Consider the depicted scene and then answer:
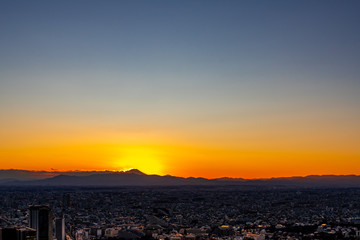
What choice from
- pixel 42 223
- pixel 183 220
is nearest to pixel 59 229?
pixel 42 223

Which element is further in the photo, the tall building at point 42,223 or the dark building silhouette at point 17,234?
→ the tall building at point 42,223

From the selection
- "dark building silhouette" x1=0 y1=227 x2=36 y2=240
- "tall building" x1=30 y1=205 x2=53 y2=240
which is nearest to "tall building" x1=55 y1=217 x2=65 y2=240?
"tall building" x1=30 y1=205 x2=53 y2=240

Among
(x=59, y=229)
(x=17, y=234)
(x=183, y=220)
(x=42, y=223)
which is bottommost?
(x=183, y=220)

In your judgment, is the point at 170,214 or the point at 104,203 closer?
the point at 170,214

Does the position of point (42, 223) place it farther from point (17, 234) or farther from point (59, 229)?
point (17, 234)

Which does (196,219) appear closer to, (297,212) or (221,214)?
(221,214)

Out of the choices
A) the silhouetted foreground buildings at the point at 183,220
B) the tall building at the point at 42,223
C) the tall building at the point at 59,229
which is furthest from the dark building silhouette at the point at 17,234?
the tall building at the point at 59,229

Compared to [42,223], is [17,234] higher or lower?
higher

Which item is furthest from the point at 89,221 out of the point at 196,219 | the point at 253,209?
the point at 253,209

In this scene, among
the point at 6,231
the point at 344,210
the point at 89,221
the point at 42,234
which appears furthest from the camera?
the point at 344,210

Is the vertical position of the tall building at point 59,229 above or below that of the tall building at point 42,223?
below

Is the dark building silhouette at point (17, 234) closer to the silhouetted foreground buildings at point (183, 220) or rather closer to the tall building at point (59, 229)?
the silhouetted foreground buildings at point (183, 220)
